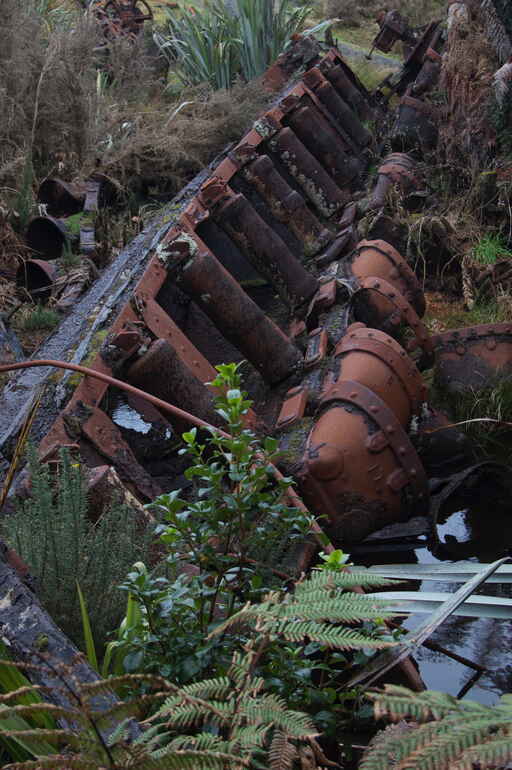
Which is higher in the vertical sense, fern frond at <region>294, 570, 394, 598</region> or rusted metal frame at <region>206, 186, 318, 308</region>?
fern frond at <region>294, 570, 394, 598</region>

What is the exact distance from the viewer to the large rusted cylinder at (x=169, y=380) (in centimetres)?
355

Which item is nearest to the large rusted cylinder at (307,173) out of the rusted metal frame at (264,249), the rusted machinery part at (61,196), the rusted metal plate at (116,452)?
the rusted machinery part at (61,196)

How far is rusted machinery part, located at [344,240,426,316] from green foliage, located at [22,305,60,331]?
A: 2022 mm

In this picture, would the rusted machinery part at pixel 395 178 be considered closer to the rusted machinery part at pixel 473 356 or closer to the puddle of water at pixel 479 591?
the rusted machinery part at pixel 473 356

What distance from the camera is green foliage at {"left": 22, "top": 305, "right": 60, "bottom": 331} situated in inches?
215

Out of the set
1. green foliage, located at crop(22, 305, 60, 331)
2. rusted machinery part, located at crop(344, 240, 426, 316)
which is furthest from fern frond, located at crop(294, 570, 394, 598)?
green foliage, located at crop(22, 305, 60, 331)

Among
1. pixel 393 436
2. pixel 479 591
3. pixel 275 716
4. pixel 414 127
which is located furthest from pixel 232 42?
pixel 275 716

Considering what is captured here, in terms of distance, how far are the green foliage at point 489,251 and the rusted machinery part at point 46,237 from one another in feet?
11.3

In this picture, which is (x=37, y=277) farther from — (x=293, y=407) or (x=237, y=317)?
(x=293, y=407)

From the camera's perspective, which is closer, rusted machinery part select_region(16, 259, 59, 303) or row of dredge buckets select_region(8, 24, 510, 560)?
row of dredge buckets select_region(8, 24, 510, 560)

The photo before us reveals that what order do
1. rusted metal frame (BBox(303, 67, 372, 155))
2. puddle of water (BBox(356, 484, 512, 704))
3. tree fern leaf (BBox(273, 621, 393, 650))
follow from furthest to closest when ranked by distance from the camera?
1. rusted metal frame (BBox(303, 67, 372, 155))
2. puddle of water (BBox(356, 484, 512, 704))
3. tree fern leaf (BBox(273, 621, 393, 650))

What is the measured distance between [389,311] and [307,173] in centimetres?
339

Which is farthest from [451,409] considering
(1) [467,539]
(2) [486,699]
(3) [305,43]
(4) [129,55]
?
(4) [129,55]

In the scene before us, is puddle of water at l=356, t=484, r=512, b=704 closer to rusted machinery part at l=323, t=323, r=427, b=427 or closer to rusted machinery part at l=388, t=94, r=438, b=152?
rusted machinery part at l=323, t=323, r=427, b=427
